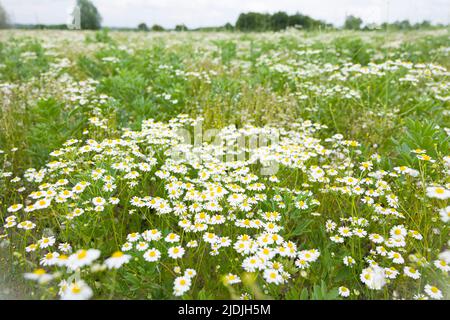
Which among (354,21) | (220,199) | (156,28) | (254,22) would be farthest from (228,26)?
(220,199)

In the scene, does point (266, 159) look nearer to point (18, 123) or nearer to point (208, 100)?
point (208, 100)

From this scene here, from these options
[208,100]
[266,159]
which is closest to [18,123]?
[208,100]

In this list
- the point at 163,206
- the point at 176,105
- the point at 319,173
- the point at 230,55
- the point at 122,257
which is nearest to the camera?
the point at 122,257

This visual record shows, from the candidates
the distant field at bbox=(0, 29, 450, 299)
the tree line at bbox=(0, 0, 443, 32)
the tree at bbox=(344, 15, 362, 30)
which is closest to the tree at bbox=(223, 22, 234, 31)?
the tree line at bbox=(0, 0, 443, 32)

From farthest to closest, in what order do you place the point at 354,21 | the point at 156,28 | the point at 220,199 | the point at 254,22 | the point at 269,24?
the point at 156,28
the point at 254,22
the point at 269,24
the point at 354,21
the point at 220,199

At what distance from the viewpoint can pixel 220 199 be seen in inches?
94.3

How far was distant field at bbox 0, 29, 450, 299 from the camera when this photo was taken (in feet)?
6.51

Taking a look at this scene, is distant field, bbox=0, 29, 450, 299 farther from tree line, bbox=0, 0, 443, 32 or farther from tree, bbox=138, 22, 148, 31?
tree, bbox=138, 22, 148, 31

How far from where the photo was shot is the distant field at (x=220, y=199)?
199 cm

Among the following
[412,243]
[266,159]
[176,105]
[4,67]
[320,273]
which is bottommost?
[320,273]

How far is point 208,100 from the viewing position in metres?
4.39

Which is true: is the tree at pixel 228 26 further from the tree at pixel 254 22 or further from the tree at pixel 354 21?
the tree at pixel 354 21

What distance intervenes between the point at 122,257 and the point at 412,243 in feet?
5.83

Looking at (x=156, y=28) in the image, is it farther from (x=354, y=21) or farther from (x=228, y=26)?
(x=354, y=21)
